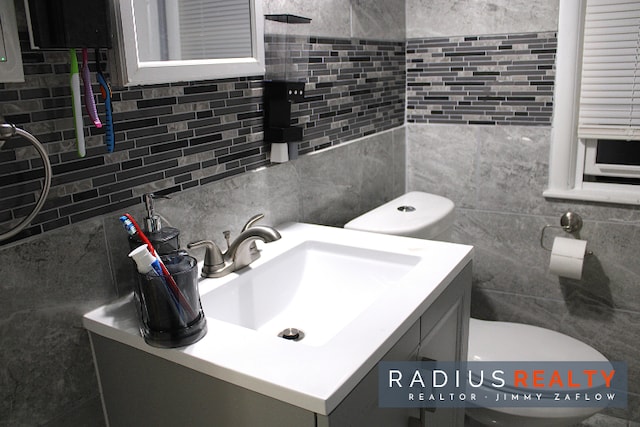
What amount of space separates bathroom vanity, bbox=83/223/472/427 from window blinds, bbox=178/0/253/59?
1.55 feet

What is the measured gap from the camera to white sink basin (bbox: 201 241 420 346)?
122 cm

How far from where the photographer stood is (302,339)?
1.21m

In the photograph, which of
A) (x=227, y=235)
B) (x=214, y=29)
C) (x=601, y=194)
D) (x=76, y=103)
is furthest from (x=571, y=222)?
(x=76, y=103)

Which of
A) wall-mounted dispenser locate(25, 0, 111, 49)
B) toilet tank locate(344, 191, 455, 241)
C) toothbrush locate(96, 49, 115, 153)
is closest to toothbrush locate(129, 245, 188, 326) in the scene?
toothbrush locate(96, 49, 115, 153)

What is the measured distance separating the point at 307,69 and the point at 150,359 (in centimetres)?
92

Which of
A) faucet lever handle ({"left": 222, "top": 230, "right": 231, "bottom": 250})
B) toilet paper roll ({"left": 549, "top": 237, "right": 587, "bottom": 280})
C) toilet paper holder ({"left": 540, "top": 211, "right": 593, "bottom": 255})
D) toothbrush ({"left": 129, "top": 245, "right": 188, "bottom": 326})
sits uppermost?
toothbrush ({"left": 129, "top": 245, "right": 188, "bottom": 326})

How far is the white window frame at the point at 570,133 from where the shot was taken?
184 centimetres

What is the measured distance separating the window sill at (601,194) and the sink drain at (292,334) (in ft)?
3.96

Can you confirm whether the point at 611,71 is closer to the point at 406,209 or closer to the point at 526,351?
the point at 406,209

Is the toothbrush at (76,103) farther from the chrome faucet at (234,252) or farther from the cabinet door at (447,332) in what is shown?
the cabinet door at (447,332)

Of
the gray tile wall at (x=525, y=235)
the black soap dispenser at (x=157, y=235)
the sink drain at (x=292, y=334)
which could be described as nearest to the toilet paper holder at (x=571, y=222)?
the gray tile wall at (x=525, y=235)

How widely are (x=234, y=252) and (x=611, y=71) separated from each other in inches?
55.9

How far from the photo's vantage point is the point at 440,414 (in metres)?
1.32

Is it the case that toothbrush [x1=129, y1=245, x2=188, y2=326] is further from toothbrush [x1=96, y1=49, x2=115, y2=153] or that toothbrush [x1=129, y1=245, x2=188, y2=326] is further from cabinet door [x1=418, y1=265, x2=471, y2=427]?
cabinet door [x1=418, y1=265, x2=471, y2=427]
